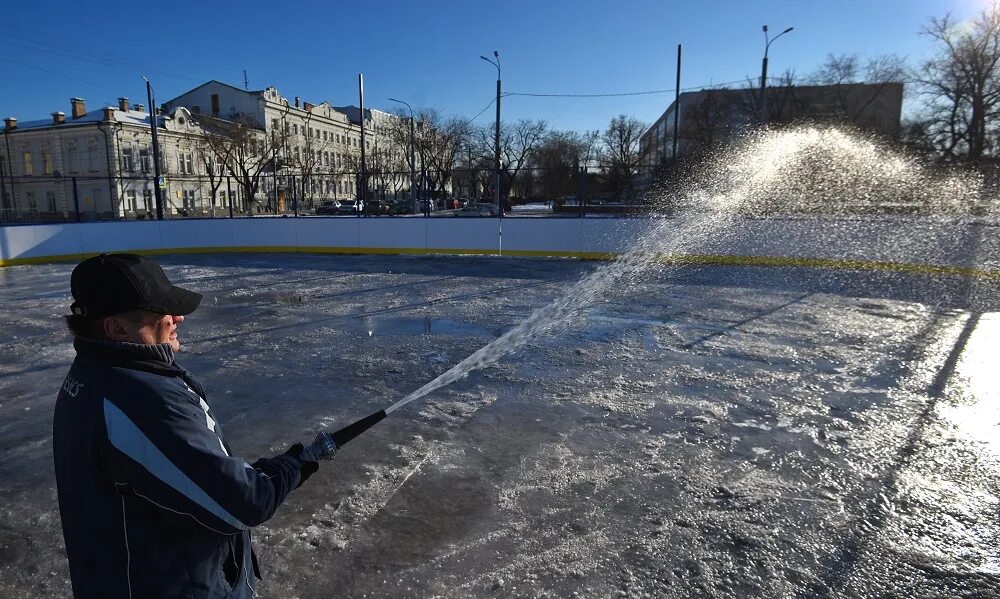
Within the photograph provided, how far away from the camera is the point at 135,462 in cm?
141

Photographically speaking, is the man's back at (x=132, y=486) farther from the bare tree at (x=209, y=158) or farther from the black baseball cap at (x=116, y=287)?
the bare tree at (x=209, y=158)

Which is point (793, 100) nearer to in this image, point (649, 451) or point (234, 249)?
point (234, 249)

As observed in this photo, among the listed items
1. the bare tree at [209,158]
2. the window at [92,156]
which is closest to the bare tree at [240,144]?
the bare tree at [209,158]

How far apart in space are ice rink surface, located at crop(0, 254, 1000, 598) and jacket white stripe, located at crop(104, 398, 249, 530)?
1.81 m

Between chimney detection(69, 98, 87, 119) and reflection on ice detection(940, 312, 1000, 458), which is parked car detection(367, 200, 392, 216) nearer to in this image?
reflection on ice detection(940, 312, 1000, 458)

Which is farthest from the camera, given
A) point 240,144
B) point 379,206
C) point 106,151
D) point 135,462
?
point 240,144

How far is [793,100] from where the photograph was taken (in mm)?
40594

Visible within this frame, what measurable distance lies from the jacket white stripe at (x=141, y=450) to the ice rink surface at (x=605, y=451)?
181cm

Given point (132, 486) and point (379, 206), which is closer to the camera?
point (132, 486)

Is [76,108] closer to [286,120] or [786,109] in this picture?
[286,120]

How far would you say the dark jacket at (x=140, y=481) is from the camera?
1419 mm

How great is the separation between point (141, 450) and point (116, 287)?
0.43 metres

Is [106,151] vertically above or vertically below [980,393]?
above

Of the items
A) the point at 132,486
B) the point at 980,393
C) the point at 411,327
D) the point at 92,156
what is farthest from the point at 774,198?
the point at 92,156
